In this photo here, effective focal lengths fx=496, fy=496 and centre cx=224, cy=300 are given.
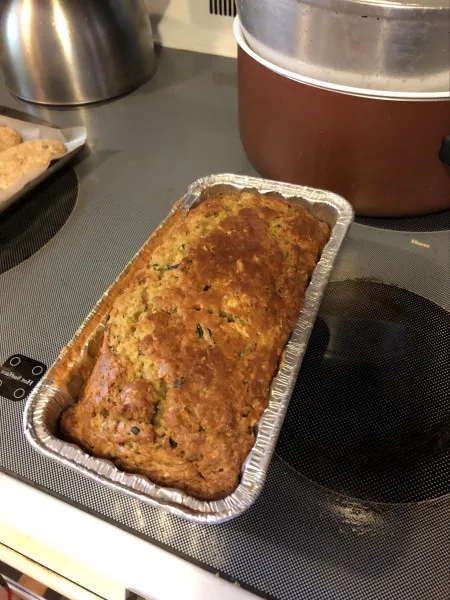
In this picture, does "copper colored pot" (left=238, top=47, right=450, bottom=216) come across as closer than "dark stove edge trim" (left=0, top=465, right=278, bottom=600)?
No

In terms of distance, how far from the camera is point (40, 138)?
938 millimetres

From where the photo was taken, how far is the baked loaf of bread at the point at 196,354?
46 cm

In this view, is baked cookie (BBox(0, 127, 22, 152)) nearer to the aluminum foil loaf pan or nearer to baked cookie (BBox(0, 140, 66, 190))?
baked cookie (BBox(0, 140, 66, 190))

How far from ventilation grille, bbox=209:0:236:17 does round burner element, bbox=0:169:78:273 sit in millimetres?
486

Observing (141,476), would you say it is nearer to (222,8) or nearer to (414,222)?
(414,222)

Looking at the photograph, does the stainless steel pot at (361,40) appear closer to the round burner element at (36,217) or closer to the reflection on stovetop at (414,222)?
the reflection on stovetop at (414,222)

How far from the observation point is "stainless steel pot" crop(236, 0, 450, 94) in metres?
Answer: 0.52

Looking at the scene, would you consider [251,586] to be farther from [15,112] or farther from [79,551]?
[15,112]

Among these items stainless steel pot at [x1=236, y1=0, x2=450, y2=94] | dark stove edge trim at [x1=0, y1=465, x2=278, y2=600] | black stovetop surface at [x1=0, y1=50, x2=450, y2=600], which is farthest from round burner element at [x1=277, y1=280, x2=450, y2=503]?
stainless steel pot at [x1=236, y1=0, x2=450, y2=94]

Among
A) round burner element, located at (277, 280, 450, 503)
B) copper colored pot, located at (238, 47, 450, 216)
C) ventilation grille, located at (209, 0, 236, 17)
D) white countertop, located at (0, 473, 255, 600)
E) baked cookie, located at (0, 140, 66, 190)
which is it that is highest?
ventilation grille, located at (209, 0, 236, 17)

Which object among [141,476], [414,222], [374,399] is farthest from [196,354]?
[414,222]

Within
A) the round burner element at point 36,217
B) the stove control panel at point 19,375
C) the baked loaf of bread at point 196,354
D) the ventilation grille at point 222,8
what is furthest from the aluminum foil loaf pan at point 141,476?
the ventilation grille at point 222,8

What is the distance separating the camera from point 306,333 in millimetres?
546

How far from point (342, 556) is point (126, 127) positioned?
0.87 meters
